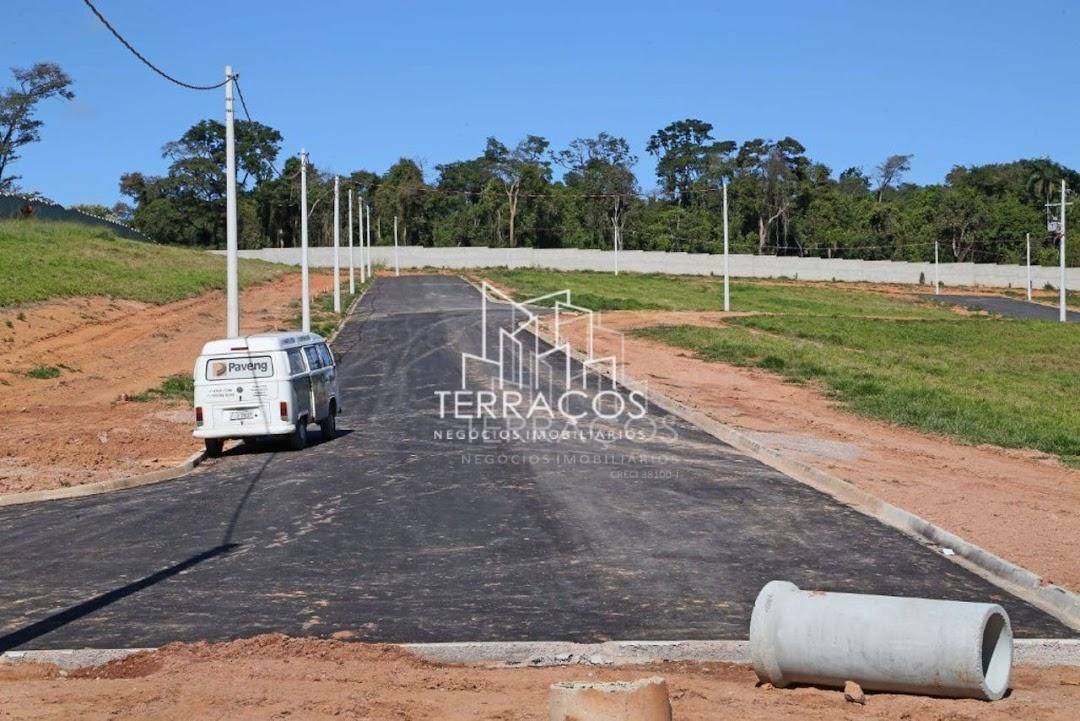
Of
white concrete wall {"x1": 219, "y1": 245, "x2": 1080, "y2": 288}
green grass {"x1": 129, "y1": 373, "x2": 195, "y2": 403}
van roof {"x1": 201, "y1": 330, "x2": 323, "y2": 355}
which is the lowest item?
green grass {"x1": 129, "y1": 373, "x2": 195, "y2": 403}

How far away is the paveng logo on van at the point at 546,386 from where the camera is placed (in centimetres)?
2419

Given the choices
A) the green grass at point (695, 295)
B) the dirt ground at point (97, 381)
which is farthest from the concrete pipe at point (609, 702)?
the green grass at point (695, 295)

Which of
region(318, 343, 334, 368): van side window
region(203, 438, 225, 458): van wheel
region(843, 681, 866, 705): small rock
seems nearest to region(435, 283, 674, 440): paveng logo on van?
region(318, 343, 334, 368): van side window

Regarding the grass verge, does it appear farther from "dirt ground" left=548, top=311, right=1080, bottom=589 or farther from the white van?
the white van

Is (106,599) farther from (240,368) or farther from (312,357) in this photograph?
(312,357)

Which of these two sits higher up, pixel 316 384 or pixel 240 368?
pixel 240 368

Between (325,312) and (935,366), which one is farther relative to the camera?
(325,312)

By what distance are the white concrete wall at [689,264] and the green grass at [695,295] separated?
6451 mm

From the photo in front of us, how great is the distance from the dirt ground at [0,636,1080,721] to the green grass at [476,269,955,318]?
4891cm

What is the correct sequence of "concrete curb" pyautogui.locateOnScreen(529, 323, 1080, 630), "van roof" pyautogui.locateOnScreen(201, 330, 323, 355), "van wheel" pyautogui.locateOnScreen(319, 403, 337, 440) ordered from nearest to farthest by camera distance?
→ "concrete curb" pyautogui.locateOnScreen(529, 323, 1080, 630) → "van roof" pyautogui.locateOnScreen(201, 330, 323, 355) → "van wheel" pyautogui.locateOnScreen(319, 403, 337, 440)

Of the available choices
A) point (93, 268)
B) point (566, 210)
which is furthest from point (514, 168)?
point (93, 268)

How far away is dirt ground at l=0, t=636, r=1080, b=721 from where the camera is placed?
7781 millimetres

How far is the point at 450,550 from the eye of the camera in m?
13.6

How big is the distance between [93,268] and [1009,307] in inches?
2376
